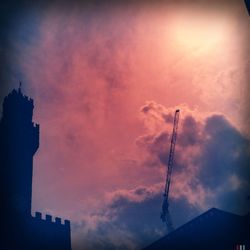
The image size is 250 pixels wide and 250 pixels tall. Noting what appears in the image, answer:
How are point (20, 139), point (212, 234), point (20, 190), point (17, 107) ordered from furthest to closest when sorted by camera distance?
1. point (20, 139)
2. point (17, 107)
3. point (20, 190)
4. point (212, 234)

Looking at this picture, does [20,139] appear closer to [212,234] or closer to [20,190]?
[20,190]

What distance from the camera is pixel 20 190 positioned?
2272cm

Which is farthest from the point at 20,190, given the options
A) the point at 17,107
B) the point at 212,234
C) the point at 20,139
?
the point at 212,234

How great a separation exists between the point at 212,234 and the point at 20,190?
492 inches

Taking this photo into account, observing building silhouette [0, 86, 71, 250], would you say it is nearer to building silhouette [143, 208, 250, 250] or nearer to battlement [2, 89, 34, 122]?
battlement [2, 89, 34, 122]

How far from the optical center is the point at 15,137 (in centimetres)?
2470

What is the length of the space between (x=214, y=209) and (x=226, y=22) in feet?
21.5

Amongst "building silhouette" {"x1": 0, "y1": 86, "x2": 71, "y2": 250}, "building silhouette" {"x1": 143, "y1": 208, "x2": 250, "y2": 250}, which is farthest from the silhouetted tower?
"building silhouette" {"x1": 143, "y1": 208, "x2": 250, "y2": 250}

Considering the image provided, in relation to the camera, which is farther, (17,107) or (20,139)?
(20,139)

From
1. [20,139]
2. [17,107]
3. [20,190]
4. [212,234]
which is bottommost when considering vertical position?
[212,234]

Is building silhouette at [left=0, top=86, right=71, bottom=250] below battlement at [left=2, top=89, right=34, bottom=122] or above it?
below

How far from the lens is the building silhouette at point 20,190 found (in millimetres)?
17562

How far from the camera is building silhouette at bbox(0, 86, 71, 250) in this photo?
1756 cm

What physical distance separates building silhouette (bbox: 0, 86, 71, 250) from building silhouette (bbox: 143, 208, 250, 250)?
5.50 m
